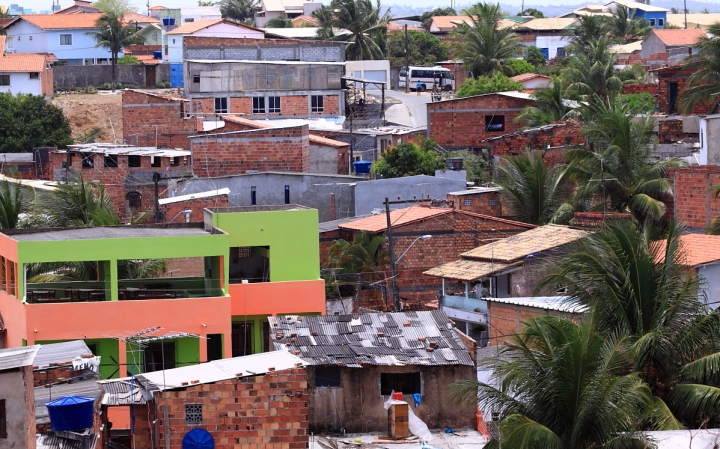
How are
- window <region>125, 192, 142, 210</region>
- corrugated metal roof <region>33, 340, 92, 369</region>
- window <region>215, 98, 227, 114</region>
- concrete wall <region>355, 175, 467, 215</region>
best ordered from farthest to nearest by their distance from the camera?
window <region>215, 98, 227, 114</region> → window <region>125, 192, 142, 210</region> → concrete wall <region>355, 175, 467, 215</region> → corrugated metal roof <region>33, 340, 92, 369</region>

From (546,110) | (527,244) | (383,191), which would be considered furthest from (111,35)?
(527,244)

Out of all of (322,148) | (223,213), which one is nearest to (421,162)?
(322,148)

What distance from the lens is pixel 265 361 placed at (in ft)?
67.3

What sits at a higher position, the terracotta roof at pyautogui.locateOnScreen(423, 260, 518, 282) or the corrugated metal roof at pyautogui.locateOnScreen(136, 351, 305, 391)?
the terracotta roof at pyautogui.locateOnScreen(423, 260, 518, 282)

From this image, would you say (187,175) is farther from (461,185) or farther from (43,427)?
(43,427)

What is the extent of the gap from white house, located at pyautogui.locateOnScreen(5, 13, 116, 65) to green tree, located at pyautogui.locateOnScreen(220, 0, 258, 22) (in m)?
25.5

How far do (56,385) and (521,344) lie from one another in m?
6.68

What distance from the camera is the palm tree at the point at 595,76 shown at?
58375mm

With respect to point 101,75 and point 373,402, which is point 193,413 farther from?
point 101,75

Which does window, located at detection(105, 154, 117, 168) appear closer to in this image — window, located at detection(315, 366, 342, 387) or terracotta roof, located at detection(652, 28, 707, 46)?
window, located at detection(315, 366, 342, 387)

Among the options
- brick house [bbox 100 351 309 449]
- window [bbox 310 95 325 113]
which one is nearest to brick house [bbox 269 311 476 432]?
brick house [bbox 100 351 309 449]

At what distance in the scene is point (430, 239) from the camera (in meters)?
35.5

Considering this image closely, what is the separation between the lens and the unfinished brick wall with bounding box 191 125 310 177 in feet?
151

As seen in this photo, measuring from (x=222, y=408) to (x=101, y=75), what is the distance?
69928mm
